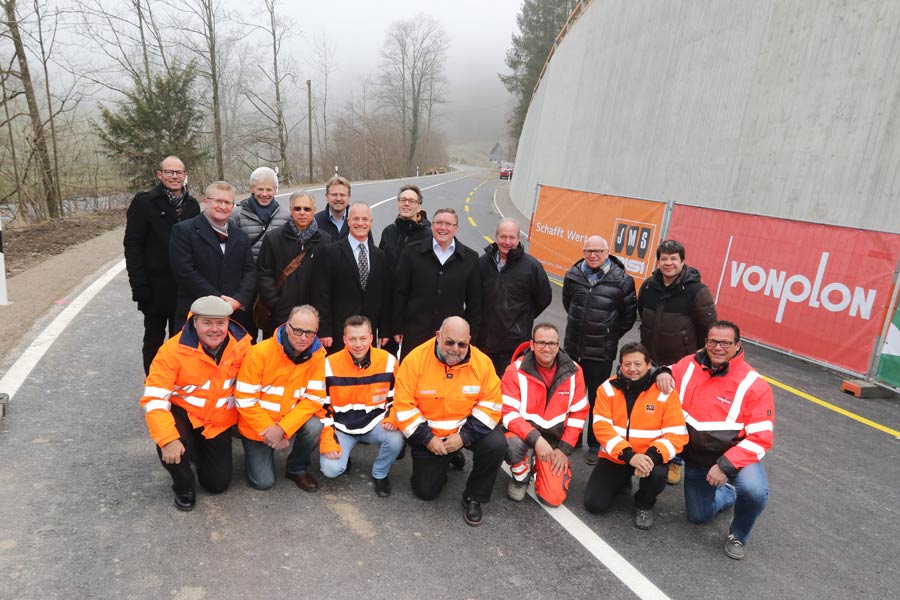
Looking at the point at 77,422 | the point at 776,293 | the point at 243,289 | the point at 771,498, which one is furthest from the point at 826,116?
the point at 77,422

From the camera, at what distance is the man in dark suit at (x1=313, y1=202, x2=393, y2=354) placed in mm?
4508

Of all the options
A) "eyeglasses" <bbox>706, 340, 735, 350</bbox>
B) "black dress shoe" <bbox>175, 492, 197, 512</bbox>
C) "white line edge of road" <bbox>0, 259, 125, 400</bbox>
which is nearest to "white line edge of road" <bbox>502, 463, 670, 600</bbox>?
"eyeglasses" <bbox>706, 340, 735, 350</bbox>

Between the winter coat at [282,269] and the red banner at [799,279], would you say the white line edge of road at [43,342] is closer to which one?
the winter coat at [282,269]

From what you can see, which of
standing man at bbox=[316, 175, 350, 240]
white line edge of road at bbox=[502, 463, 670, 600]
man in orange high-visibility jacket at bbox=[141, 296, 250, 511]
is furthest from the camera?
standing man at bbox=[316, 175, 350, 240]

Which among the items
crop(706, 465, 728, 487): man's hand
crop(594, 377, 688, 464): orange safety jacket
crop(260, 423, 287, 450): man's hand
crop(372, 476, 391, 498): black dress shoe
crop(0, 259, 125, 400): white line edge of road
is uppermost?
crop(594, 377, 688, 464): orange safety jacket

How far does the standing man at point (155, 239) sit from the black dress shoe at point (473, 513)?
2852 millimetres

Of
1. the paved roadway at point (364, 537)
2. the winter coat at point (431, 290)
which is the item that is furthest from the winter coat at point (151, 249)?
the winter coat at point (431, 290)

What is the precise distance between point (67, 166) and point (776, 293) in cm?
2208

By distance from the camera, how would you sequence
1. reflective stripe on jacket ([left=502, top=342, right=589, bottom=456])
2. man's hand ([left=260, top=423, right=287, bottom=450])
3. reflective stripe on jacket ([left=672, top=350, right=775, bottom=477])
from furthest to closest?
reflective stripe on jacket ([left=502, top=342, right=589, bottom=456]) < man's hand ([left=260, top=423, right=287, bottom=450]) < reflective stripe on jacket ([left=672, top=350, right=775, bottom=477])

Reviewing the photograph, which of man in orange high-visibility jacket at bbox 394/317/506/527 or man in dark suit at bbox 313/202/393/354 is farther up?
man in dark suit at bbox 313/202/393/354

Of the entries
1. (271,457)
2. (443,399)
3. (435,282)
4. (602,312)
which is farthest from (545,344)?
(271,457)

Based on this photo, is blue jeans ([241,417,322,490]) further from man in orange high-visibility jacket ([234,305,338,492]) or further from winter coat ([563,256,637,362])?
winter coat ([563,256,637,362])

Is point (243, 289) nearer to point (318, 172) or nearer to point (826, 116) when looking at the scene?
point (826, 116)

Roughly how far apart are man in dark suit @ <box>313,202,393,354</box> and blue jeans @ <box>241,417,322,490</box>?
2.90 feet
